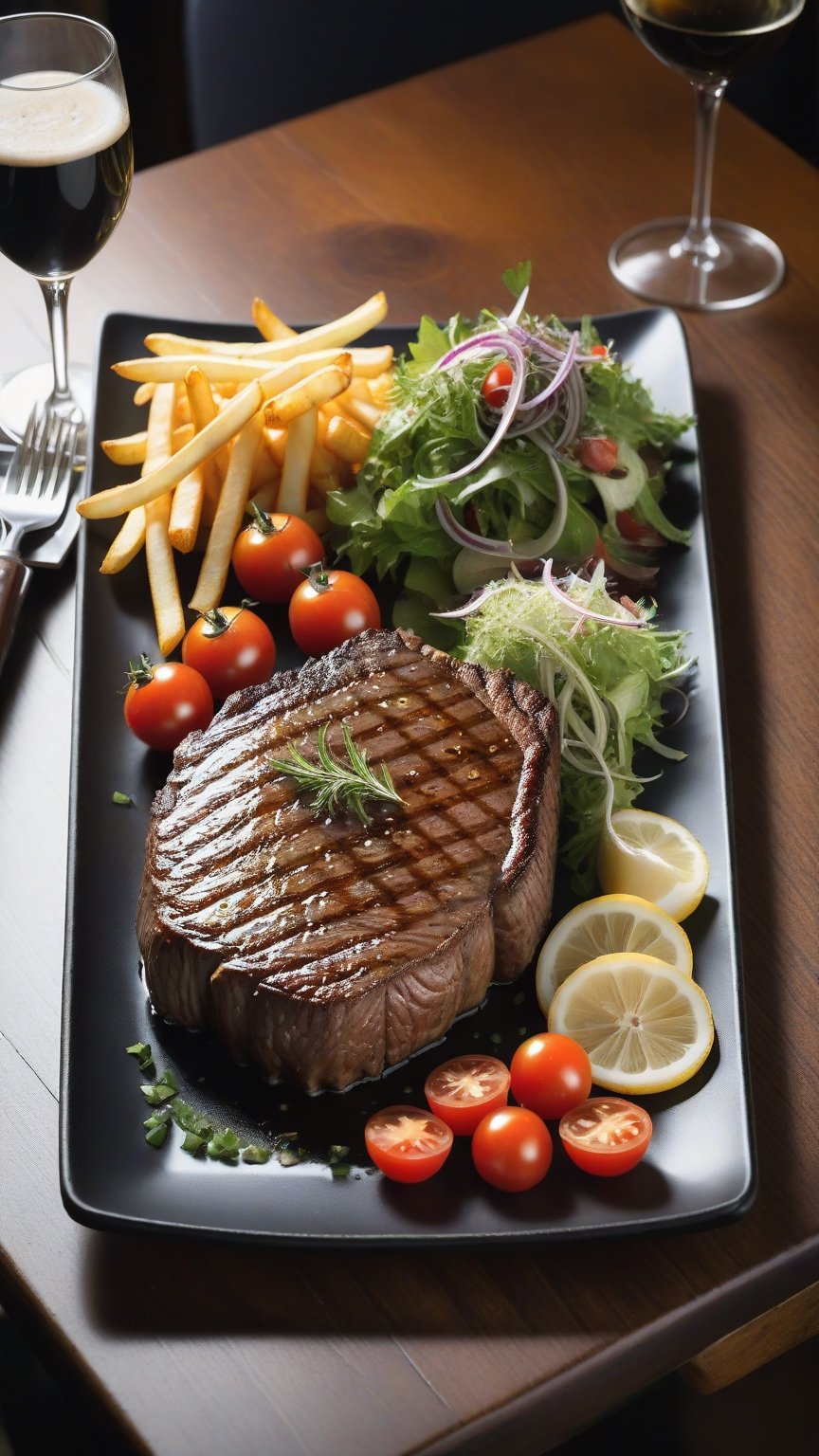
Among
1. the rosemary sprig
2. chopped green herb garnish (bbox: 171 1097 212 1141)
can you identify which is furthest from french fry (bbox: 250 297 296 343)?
chopped green herb garnish (bbox: 171 1097 212 1141)

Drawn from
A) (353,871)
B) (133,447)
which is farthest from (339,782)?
(133,447)

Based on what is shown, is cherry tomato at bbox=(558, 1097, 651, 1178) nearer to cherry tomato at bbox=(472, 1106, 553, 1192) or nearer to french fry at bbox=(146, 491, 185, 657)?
cherry tomato at bbox=(472, 1106, 553, 1192)

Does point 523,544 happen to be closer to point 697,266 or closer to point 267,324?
point 267,324

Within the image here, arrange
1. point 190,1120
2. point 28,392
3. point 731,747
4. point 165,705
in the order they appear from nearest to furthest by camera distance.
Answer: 1. point 190,1120
2. point 165,705
3. point 731,747
4. point 28,392

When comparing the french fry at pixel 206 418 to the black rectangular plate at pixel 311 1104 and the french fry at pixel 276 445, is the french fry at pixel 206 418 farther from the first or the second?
the black rectangular plate at pixel 311 1104

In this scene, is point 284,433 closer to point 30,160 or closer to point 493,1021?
point 30,160

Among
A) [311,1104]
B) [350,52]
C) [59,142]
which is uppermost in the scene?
[59,142]

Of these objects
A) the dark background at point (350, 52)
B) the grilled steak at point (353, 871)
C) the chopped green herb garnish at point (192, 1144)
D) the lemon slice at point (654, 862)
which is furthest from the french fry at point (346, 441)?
the dark background at point (350, 52)
